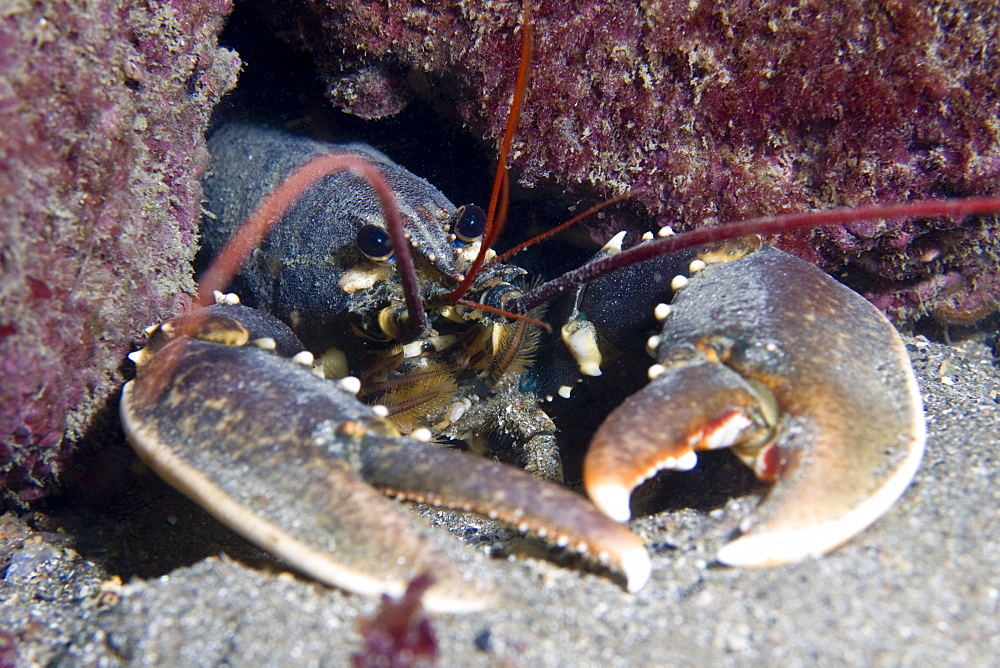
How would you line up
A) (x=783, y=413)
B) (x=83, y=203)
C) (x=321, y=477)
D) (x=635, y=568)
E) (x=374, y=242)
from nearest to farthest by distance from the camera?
(x=635, y=568), (x=321, y=477), (x=783, y=413), (x=83, y=203), (x=374, y=242)

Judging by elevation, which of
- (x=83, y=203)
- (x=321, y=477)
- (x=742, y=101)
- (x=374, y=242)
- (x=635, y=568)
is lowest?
(x=635, y=568)

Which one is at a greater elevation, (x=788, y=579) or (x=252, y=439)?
(x=252, y=439)

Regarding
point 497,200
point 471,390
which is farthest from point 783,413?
point 471,390

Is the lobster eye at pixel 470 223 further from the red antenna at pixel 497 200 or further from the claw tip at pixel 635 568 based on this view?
the claw tip at pixel 635 568

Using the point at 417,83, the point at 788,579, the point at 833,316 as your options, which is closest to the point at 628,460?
the point at 788,579

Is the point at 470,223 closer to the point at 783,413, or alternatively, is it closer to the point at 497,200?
the point at 497,200

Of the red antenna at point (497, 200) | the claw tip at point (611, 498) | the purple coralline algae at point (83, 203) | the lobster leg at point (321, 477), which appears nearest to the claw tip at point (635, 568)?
the lobster leg at point (321, 477)

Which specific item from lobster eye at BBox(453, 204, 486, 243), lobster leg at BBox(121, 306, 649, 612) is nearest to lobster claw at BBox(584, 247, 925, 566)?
lobster leg at BBox(121, 306, 649, 612)

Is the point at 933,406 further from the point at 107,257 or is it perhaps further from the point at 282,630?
the point at 107,257
